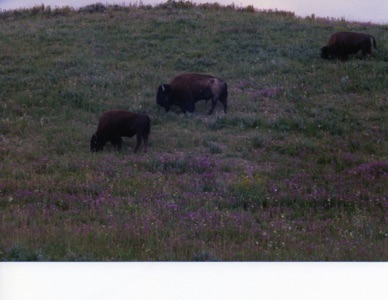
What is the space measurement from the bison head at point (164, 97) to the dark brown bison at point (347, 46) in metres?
6.66

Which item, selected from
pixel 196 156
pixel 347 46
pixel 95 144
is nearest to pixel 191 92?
pixel 95 144

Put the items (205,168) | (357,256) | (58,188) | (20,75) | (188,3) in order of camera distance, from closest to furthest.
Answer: (357,256) → (58,188) → (205,168) → (20,75) → (188,3)

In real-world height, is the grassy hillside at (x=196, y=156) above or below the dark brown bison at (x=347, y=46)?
below

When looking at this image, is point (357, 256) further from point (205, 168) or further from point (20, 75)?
point (20, 75)

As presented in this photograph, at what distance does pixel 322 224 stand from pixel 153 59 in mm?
12253

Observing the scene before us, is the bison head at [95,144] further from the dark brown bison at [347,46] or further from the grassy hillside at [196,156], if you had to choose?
the dark brown bison at [347,46]

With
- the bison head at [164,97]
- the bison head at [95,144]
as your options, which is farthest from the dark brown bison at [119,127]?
the bison head at [164,97]

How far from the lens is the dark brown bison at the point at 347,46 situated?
62.5ft

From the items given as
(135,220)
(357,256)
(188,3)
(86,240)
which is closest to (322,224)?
(357,256)

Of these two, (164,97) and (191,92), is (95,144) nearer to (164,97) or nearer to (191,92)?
(164,97)

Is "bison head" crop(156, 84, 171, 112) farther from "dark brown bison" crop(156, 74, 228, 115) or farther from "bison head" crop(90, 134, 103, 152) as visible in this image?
"bison head" crop(90, 134, 103, 152)

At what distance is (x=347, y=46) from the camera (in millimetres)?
19094

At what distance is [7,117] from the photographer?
12500mm

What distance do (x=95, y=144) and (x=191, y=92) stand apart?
375cm
